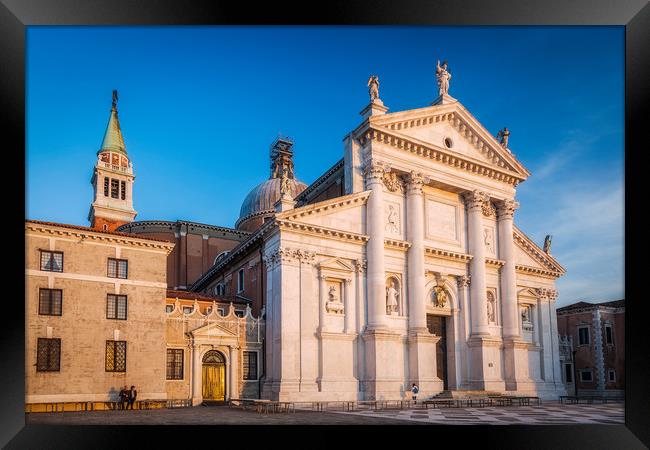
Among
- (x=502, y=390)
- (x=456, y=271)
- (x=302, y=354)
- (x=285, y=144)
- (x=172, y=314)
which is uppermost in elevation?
(x=285, y=144)

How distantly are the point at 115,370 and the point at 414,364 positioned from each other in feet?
42.1

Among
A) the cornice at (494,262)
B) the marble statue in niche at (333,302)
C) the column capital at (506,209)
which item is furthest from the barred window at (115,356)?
the column capital at (506,209)

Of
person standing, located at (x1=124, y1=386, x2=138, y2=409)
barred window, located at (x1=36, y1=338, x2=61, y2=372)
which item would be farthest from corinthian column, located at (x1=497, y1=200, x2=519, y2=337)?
barred window, located at (x1=36, y1=338, x2=61, y2=372)

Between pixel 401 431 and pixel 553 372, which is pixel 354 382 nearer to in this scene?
pixel 401 431

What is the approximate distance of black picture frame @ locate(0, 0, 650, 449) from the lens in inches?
631

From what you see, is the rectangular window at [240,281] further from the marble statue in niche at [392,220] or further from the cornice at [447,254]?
the cornice at [447,254]

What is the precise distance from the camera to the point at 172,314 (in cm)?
2644

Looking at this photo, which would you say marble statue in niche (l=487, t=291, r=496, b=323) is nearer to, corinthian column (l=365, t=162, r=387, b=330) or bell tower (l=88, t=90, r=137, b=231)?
corinthian column (l=365, t=162, r=387, b=330)

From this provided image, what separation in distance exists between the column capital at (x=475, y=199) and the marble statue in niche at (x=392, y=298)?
6.62 metres

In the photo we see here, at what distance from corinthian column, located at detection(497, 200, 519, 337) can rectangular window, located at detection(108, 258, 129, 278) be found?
64.1 ft

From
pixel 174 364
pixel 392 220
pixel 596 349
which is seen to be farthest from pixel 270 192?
pixel 174 364

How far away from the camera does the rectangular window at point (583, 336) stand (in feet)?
147
